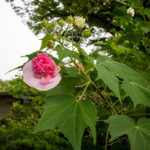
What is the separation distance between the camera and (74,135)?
484 mm

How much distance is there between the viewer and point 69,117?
52 cm

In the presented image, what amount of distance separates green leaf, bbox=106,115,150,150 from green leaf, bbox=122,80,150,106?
0.07 meters

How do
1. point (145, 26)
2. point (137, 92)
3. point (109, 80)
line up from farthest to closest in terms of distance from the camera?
point (145, 26), point (137, 92), point (109, 80)

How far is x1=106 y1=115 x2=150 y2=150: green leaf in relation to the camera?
1.71ft

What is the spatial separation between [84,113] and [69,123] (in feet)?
0.18

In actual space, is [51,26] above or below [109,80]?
above

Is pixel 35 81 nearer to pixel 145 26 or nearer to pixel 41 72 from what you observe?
pixel 41 72

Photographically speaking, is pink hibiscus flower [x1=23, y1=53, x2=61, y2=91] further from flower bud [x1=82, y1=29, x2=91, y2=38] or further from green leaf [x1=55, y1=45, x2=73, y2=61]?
flower bud [x1=82, y1=29, x2=91, y2=38]

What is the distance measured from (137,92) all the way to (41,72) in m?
0.30

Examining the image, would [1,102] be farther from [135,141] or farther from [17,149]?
[135,141]

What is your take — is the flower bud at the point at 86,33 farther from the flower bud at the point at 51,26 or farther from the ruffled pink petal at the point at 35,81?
the ruffled pink petal at the point at 35,81

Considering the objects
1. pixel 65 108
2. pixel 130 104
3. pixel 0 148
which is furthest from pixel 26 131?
pixel 65 108

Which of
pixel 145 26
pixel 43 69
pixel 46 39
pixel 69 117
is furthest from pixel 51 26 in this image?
pixel 145 26

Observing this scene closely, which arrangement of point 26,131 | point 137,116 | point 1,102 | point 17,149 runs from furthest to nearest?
1. point 1,102
2. point 26,131
3. point 17,149
4. point 137,116
